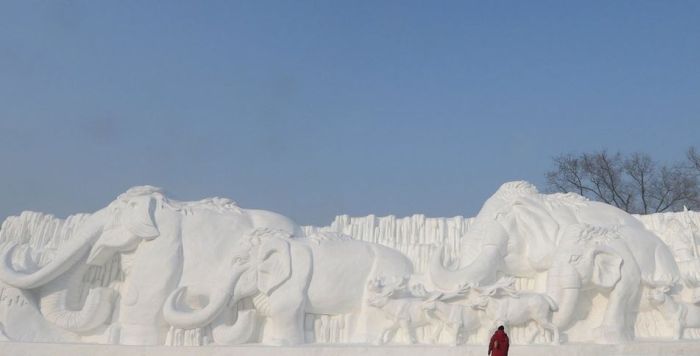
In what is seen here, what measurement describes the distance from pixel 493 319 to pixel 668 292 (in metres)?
2.45

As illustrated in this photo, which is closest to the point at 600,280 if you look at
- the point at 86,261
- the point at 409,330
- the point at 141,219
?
the point at 409,330

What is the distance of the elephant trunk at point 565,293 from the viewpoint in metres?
7.50

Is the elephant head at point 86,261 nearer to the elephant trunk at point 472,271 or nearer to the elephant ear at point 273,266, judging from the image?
the elephant ear at point 273,266

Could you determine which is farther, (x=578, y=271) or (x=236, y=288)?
(x=236, y=288)

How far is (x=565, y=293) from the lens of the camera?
7543 millimetres

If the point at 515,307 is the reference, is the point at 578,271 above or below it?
above

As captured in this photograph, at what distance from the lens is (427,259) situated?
866 cm

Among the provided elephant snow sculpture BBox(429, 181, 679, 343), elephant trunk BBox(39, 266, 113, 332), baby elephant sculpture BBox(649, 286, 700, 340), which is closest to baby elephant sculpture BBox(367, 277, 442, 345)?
elephant snow sculpture BBox(429, 181, 679, 343)

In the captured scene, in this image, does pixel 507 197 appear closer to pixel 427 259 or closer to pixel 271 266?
pixel 427 259

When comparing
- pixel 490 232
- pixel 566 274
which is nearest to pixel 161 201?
pixel 490 232

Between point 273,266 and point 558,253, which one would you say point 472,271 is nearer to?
point 558,253

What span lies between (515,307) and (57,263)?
19.7 ft

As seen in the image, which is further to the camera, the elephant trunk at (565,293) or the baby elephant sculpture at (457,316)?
the elephant trunk at (565,293)

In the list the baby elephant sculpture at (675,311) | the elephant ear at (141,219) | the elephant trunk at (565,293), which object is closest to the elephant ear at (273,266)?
the elephant ear at (141,219)
